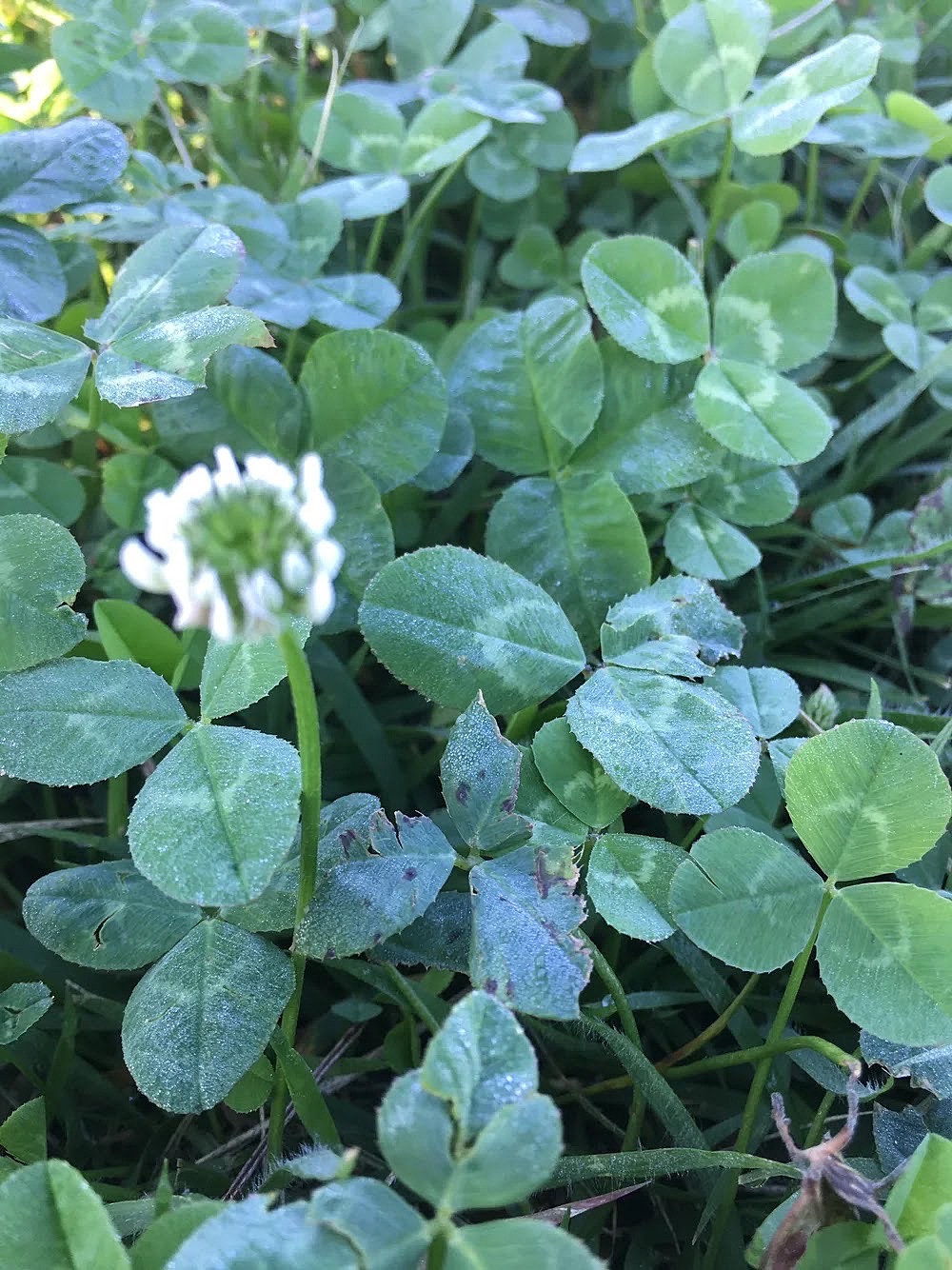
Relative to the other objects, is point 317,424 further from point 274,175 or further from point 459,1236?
point 459,1236

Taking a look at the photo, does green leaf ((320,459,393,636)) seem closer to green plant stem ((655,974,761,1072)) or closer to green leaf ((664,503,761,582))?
green leaf ((664,503,761,582))

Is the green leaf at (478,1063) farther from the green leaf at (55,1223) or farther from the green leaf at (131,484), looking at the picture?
the green leaf at (131,484)

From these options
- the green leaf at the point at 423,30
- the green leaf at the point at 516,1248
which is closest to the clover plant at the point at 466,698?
the green leaf at the point at 516,1248

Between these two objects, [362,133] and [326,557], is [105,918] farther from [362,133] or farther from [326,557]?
[362,133]

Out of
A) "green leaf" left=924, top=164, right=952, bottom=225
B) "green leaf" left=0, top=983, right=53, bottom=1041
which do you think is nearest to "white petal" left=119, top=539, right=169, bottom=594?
"green leaf" left=0, top=983, right=53, bottom=1041

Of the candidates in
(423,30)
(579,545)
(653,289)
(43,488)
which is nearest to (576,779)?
(579,545)

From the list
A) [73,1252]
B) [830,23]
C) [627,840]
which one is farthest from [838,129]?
[73,1252]
